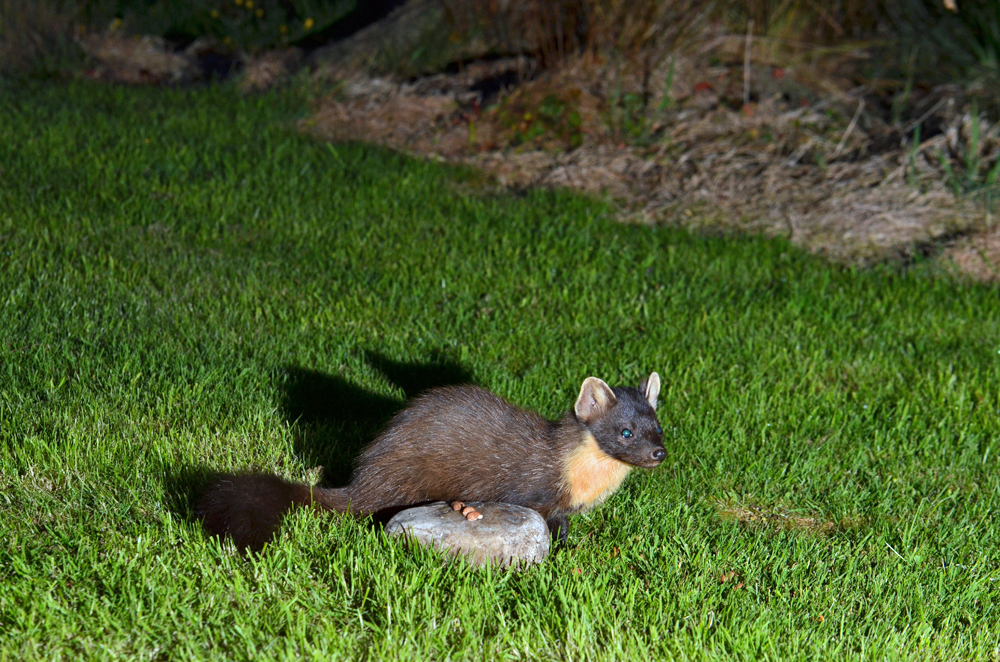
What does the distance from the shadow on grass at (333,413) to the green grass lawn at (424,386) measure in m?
0.02

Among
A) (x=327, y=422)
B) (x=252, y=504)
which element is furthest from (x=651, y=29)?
(x=252, y=504)

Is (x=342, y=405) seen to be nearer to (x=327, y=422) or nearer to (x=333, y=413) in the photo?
(x=333, y=413)

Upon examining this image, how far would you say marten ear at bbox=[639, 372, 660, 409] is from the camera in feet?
14.0

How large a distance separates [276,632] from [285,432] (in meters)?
1.43

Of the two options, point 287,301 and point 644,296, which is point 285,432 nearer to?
point 287,301

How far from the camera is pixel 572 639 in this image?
335 centimetres

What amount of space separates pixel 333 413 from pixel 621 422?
5.27 feet

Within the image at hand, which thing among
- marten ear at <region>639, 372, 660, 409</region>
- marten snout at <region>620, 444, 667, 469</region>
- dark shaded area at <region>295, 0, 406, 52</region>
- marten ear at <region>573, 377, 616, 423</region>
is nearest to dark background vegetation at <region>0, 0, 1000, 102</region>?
dark shaded area at <region>295, 0, 406, 52</region>

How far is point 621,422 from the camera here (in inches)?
161

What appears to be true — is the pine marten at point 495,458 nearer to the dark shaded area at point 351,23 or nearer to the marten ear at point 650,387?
the marten ear at point 650,387

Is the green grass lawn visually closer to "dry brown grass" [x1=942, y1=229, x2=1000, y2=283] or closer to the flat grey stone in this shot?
the flat grey stone

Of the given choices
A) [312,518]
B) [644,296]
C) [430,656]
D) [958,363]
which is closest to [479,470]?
[312,518]

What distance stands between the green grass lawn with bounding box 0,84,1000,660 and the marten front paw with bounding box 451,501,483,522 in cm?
22

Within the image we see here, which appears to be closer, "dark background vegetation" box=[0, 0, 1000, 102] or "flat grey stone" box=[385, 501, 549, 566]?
"flat grey stone" box=[385, 501, 549, 566]
